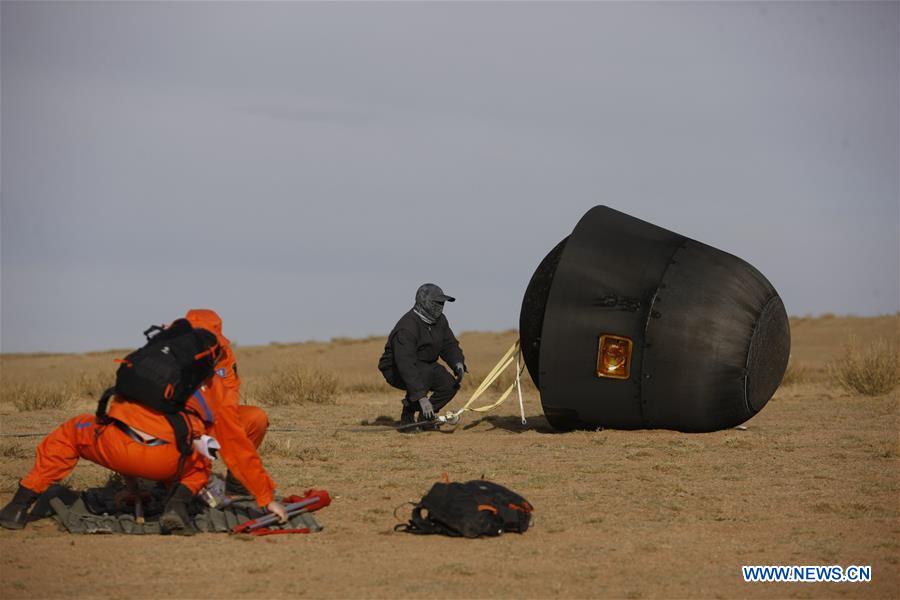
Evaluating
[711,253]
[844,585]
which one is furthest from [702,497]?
[711,253]

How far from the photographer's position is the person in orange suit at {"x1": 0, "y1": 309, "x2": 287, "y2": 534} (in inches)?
288

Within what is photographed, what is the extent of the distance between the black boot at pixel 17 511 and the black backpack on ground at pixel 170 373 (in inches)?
37.7

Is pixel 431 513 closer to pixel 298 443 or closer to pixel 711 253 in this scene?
pixel 298 443

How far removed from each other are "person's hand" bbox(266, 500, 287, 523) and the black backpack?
84 centimetres

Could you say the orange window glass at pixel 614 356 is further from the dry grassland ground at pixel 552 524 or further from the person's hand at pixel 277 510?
the person's hand at pixel 277 510

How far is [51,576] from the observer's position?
22.4 feet

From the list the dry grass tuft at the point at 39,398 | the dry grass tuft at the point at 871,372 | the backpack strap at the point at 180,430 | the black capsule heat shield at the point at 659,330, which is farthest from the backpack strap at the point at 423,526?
the dry grass tuft at the point at 871,372

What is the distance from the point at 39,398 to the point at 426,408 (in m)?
8.09

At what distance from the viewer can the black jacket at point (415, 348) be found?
13.2 m

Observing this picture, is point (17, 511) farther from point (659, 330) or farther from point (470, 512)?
point (659, 330)

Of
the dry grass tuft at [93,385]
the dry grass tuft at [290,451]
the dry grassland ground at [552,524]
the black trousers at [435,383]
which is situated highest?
the black trousers at [435,383]

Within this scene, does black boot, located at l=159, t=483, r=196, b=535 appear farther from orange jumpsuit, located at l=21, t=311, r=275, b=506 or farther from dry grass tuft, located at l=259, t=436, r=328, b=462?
dry grass tuft, located at l=259, t=436, r=328, b=462

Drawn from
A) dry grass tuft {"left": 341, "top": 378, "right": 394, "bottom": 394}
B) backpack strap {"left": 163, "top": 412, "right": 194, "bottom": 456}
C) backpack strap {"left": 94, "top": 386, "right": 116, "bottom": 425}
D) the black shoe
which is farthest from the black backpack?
dry grass tuft {"left": 341, "top": 378, "right": 394, "bottom": 394}

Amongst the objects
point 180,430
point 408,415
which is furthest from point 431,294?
point 180,430
